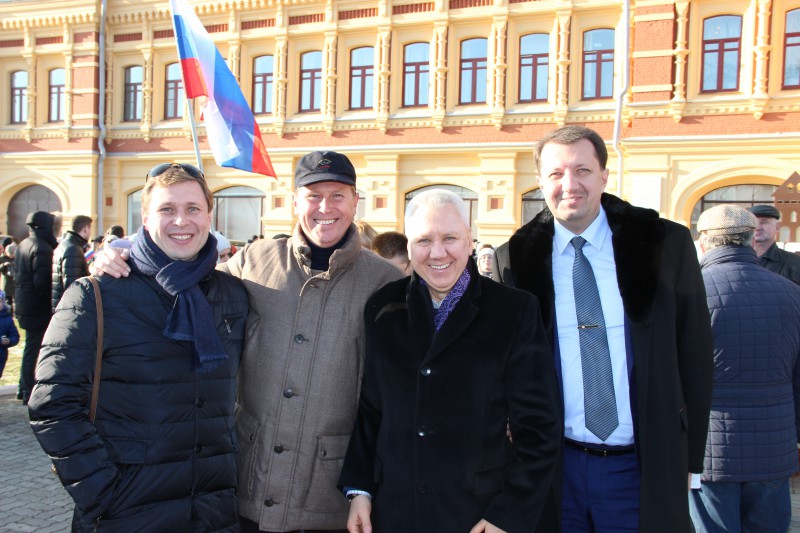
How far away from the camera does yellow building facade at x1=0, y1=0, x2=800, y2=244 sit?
15406 millimetres

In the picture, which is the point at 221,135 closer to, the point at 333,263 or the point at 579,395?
the point at 333,263

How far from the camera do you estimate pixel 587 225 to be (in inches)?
111

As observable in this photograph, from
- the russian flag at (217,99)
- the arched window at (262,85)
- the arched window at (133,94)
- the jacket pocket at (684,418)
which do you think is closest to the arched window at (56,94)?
the arched window at (133,94)

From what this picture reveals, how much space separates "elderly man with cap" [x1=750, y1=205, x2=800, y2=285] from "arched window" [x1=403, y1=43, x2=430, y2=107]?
12.8 m

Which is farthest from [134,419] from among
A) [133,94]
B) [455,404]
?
[133,94]

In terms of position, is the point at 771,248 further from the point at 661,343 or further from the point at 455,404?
the point at 455,404

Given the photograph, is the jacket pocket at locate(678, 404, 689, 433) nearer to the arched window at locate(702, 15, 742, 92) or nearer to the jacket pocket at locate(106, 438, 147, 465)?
the jacket pocket at locate(106, 438, 147, 465)

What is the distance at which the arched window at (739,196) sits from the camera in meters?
15.3

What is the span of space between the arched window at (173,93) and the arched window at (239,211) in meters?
2.92

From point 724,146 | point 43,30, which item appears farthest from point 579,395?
point 43,30

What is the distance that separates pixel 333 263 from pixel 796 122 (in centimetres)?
1537

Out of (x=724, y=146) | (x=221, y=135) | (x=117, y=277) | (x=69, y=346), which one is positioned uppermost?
(x=724, y=146)

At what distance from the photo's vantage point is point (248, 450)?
2.82 meters

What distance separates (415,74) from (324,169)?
53.6 ft
